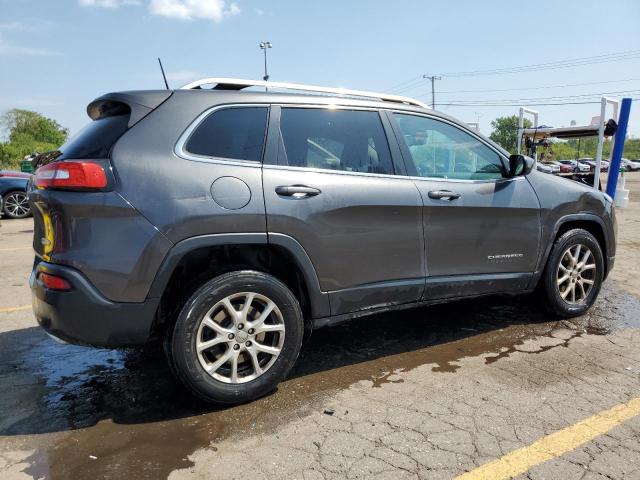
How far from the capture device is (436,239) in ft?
11.8

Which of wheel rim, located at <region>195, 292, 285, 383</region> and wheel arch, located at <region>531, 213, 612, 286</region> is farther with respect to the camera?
wheel arch, located at <region>531, 213, 612, 286</region>

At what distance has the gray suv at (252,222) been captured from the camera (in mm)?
2703

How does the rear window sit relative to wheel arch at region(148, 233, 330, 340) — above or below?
above

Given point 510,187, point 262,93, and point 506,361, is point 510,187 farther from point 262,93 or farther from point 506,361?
point 262,93

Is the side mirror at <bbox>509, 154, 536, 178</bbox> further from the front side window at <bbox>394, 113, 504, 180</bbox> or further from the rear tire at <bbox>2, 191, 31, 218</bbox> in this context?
the rear tire at <bbox>2, 191, 31, 218</bbox>

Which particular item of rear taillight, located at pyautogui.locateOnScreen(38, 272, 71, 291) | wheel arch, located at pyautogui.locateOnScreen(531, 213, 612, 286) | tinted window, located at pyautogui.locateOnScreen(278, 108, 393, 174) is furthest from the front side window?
rear taillight, located at pyautogui.locateOnScreen(38, 272, 71, 291)

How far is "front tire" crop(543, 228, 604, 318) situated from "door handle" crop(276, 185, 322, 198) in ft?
7.60

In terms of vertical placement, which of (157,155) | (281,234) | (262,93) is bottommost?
(281,234)

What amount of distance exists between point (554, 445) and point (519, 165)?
218 centimetres

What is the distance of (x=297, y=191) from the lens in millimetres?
3062

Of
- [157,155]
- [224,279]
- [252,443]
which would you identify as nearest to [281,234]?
[224,279]

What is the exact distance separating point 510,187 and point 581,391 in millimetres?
1587

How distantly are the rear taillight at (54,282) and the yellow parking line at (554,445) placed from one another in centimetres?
217

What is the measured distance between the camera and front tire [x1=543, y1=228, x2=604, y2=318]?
168 inches
